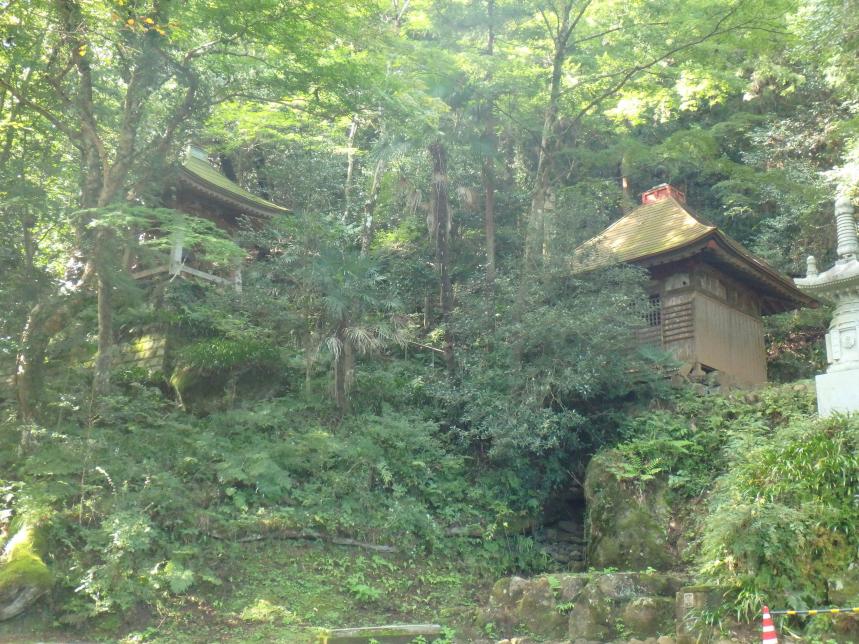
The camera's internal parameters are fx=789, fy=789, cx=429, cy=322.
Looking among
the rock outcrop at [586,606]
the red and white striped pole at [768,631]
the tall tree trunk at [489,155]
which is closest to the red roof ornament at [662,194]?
the tall tree trunk at [489,155]

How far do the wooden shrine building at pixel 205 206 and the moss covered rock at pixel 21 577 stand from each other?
28.9 ft

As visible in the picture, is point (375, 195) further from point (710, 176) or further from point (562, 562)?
point (710, 176)

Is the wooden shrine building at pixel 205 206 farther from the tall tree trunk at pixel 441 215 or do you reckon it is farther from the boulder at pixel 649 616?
the boulder at pixel 649 616

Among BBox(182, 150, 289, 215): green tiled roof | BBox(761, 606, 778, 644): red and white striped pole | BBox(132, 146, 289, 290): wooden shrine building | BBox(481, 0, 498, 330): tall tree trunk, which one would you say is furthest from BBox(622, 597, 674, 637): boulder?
BBox(182, 150, 289, 215): green tiled roof

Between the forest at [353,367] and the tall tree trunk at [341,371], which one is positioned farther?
the tall tree trunk at [341,371]

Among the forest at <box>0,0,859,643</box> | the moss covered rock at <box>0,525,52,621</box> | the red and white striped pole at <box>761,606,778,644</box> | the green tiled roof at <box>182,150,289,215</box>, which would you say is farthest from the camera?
the green tiled roof at <box>182,150,289,215</box>

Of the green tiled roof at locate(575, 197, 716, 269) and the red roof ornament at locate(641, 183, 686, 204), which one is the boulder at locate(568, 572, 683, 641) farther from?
the red roof ornament at locate(641, 183, 686, 204)

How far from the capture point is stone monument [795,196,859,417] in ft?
37.3

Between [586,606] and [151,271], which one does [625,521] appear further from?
[151,271]

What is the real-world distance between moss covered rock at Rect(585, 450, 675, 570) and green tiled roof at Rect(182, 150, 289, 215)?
33.8ft

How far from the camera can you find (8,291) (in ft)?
40.4

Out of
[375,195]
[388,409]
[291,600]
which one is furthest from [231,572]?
[375,195]

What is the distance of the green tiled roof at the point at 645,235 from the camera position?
16188mm

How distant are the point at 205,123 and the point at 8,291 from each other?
5.30 metres
